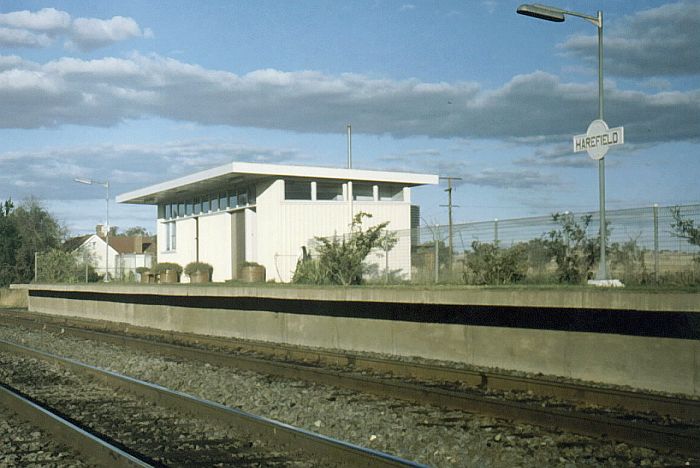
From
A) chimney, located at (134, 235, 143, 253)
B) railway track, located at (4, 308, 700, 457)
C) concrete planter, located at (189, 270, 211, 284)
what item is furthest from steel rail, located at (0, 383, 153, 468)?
chimney, located at (134, 235, 143, 253)

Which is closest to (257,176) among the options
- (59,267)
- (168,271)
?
(168,271)

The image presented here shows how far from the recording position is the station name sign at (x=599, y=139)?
14758 millimetres

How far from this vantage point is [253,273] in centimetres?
3209

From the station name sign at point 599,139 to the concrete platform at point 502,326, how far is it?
398cm

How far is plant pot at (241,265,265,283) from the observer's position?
32.0m

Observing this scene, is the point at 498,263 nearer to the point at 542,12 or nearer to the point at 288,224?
the point at 542,12

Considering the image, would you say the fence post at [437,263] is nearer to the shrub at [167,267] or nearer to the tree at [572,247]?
the tree at [572,247]

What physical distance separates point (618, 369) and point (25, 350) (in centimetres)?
1382

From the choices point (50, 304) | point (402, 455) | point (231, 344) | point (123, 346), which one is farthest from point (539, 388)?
point (50, 304)

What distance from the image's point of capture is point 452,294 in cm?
1322

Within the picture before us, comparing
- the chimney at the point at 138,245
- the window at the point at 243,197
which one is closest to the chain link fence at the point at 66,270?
Answer: the window at the point at 243,197

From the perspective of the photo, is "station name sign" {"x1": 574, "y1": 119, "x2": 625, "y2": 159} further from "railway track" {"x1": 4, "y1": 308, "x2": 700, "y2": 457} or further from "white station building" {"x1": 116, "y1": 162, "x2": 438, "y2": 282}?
"white station building" {"x1": 116, "y1": 162, "x2": 438, "y2": 282}

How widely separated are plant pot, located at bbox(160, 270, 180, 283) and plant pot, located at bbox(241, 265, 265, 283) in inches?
301

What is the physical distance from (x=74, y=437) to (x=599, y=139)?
1093 cm
